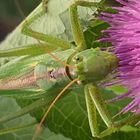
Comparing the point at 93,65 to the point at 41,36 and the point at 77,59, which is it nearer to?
the point at 77,59

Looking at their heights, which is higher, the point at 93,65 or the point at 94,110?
the point at 93,65

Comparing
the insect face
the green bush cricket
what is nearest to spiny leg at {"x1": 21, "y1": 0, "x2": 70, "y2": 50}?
the green bush cricket

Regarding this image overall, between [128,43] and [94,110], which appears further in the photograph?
[94,110]

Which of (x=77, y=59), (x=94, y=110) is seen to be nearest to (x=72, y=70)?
(x=77, y=59)

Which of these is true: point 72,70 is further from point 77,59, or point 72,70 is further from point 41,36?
point 41,36

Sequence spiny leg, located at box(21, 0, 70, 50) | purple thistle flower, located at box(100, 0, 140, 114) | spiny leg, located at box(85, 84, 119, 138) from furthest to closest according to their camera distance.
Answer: spiny leg, located at box(21, 0, 70, 50), spiny leg, located at box(85, 84, 119, 138), purple thistle flower, located at box(100, 0, 140, 114)

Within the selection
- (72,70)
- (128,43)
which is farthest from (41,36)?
(128,43)

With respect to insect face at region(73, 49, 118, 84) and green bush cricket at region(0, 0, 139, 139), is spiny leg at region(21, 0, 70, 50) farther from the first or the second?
insect face at region(73, 49, 118, 84)

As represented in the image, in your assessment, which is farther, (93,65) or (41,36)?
(41,36)

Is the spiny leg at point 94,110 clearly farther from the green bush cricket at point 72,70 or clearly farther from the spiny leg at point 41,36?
the spiny leg at point 41,36

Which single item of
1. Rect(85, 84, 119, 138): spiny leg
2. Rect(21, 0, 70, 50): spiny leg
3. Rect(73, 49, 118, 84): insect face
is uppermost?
Rect(21, 0, 70, 50): spiny leg
